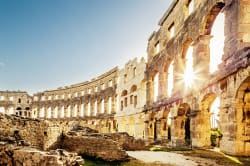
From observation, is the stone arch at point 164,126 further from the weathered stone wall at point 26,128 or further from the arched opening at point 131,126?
the weathered stone wall at point 26,128

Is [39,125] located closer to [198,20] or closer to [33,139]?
[33,139]

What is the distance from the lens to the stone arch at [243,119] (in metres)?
10.8

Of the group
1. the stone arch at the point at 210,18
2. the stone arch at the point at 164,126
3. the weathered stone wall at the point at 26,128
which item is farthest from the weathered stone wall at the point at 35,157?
the stone arch at the point at 164,126

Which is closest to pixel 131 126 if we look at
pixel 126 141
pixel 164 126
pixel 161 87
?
pixel 161 87

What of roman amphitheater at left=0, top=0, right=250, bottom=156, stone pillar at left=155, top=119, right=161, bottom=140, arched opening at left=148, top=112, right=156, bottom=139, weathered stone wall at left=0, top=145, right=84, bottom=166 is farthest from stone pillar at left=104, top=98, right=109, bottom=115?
weathered stone wall at left=0, top=145, right=84, bottom=166

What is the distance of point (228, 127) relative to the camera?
1136cm

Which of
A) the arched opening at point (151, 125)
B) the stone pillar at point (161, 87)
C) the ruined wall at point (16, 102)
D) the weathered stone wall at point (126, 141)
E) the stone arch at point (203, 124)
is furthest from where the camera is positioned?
the ruined wall at point (16, 102)

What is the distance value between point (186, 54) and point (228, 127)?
8.29m

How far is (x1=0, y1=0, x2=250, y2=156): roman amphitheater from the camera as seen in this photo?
11.0 metres

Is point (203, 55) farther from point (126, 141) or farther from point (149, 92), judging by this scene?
point (149, 92)

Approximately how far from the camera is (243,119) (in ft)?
35.9

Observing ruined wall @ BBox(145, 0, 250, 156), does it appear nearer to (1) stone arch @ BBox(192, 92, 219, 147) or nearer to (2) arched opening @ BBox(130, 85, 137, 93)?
(1) stone arch @ BBox(192, 92, 219, 147)

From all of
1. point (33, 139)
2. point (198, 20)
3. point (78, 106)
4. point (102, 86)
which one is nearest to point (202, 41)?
point (198, 20)

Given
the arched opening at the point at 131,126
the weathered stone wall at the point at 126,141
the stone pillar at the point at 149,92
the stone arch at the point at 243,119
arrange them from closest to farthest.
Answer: the stone arch at the point at 243,119, the weathered stone wall at the point at 126,141, the stone pillar at the point at 149,92, the arched opening at the point at 131,126
